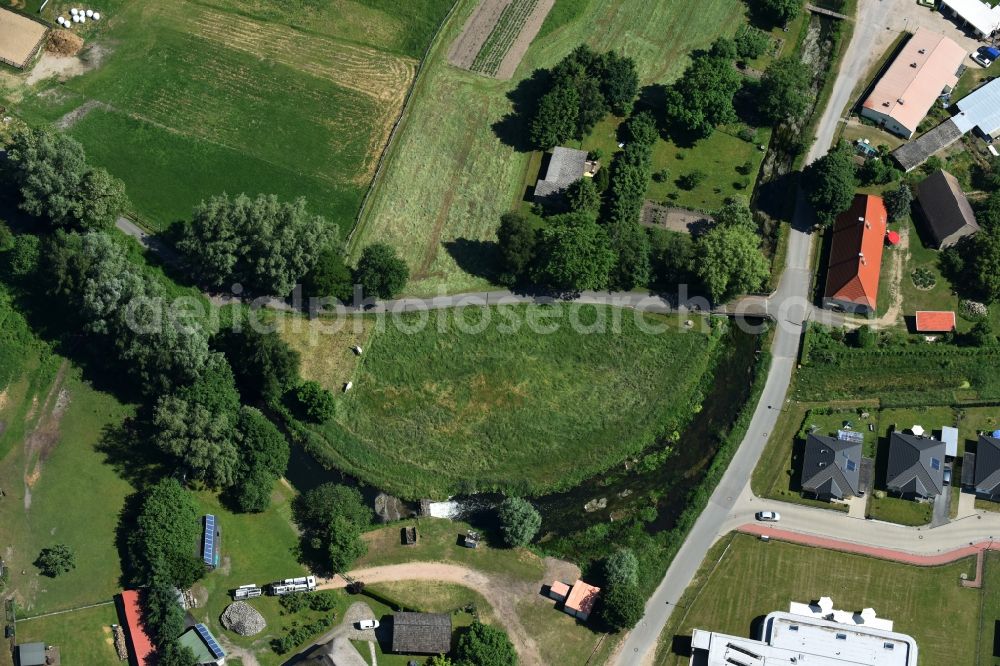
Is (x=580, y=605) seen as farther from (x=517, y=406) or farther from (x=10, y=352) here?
(x=10, y=352)

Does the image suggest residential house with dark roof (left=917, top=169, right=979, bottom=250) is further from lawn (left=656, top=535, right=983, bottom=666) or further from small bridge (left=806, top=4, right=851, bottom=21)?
lawn (left=656, top=535, right=983, bottom=666)

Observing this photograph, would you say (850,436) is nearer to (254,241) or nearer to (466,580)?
(466,580)

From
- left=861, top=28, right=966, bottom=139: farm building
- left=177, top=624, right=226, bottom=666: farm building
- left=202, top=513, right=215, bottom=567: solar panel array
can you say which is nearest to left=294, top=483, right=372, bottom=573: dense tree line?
left=202, top=513, right=215, bottom=567: solar panel array

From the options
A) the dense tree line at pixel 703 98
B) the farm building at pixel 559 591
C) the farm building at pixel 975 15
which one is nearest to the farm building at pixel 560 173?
the dense tree line at pixel 703 98

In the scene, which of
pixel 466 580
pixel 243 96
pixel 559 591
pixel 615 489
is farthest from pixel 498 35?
pixel 559 591

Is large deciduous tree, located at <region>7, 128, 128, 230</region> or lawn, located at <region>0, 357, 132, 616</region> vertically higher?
large deciduous tree, located at <region>7, 128, 128, 230</region>

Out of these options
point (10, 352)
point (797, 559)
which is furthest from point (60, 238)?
point (797, 559)
